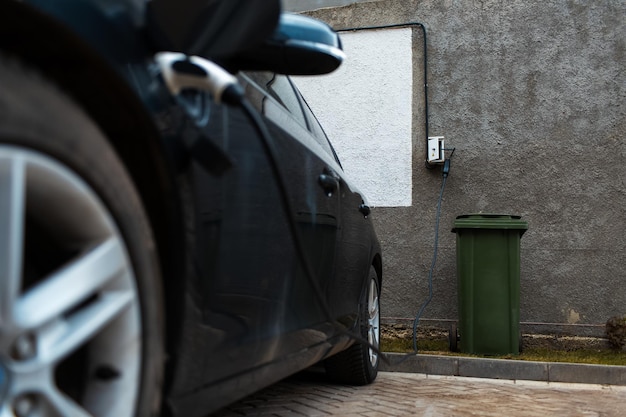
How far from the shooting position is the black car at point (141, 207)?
1.11 meters

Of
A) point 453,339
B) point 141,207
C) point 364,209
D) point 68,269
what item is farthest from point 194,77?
point 453,339

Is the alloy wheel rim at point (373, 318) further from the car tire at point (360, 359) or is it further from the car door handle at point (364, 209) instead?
the car door handle at point (364, 209)

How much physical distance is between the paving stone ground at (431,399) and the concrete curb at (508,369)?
110mm

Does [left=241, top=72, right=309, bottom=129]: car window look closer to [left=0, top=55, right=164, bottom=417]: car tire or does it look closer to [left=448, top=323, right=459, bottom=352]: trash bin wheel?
[left=0, top=55, right=164, bottom=417]: car tire

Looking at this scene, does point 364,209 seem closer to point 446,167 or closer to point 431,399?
point 431,399

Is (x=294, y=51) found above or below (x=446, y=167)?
below

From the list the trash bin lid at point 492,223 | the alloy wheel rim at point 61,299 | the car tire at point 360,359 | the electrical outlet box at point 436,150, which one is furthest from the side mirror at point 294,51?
the electrical outlet box at point 436,150

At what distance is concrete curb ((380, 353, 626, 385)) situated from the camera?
543 cm

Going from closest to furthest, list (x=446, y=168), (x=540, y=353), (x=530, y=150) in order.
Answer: (x=540, y=353) < (x=530, y=150) < (x=446, y=168)

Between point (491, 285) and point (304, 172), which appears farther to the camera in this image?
point (491, 285)

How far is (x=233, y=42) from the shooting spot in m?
1.59

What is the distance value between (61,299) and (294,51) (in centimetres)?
104

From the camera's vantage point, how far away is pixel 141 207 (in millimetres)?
1389

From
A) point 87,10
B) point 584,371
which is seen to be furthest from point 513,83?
point 87,10
